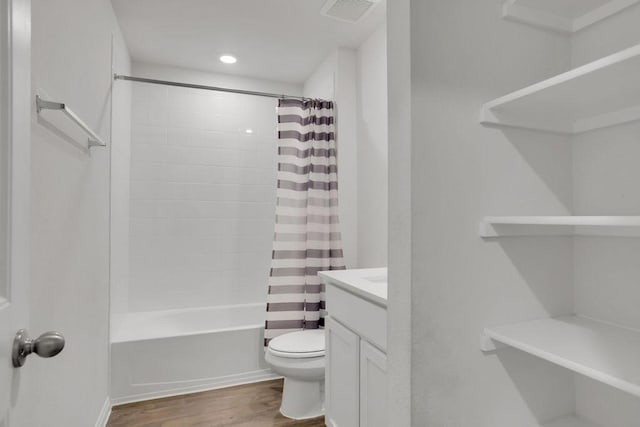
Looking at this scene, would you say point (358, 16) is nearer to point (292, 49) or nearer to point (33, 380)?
point (292, 49)

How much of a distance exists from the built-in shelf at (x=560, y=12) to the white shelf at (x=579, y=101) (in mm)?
296

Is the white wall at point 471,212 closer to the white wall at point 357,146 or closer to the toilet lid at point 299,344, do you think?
the toilet lid at point 299,344

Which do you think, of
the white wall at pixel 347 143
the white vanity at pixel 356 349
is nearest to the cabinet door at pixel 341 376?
the white vanity at pixel 356 349

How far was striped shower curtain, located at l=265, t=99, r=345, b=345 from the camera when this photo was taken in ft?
8.27

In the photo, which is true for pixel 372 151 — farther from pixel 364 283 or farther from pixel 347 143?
pixel 364 283

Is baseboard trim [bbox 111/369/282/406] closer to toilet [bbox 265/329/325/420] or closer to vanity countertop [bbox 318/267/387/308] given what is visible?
toilet [bbox 265/329/325/420]

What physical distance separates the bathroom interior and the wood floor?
0.02m

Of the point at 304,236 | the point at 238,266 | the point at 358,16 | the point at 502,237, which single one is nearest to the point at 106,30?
the point at 358,16

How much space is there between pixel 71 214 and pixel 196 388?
1.54 metres

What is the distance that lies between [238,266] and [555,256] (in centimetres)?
264

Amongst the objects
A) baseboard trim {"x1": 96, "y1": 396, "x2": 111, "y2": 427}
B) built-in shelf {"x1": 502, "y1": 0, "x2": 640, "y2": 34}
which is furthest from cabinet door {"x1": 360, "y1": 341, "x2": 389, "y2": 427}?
baseboard trim {"x1": 96, "y1": 396, "x2": 111, "y2": 427}

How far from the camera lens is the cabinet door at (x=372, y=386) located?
4.41ft

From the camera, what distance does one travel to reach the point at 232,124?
10.8ft

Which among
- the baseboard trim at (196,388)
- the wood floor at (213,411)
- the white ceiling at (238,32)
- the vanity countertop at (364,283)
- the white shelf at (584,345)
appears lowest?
the wood floor at (213,411)
